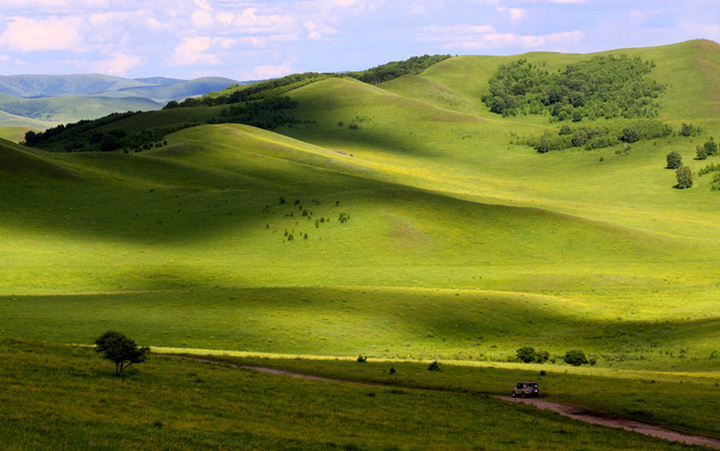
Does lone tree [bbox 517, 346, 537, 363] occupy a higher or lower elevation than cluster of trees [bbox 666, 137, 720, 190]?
lower

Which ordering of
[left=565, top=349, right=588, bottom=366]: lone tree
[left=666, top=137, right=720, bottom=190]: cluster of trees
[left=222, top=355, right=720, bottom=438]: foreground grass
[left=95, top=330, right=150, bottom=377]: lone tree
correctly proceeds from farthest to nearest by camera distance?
[left=666, top=137, right=720, bottom=190]: cluster of trees, [left=565, top=349, right=588, bottom=366]: lone tree, [left=222, top=355, right=720, bottom=438]: foreground grass, [left=95, top=330, right=150, bottom=377]: lone tree

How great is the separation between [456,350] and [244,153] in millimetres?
95933

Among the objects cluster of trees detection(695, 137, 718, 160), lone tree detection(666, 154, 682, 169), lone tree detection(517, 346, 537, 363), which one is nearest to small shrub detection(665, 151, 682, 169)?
lone tree detection(666, 154, 682, 169)

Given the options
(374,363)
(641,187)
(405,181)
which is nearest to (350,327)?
(374,363)

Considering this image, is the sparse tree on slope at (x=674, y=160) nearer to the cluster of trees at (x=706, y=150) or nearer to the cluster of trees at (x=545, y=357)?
the cluster of trees at (x=706, y=150)

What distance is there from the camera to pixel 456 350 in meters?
46.9

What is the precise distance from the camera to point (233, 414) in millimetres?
23781

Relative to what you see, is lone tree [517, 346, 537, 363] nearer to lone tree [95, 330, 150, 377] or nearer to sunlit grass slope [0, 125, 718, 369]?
sunlit grass slope [0, 125, 718, 369]

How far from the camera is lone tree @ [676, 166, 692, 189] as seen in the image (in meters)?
154

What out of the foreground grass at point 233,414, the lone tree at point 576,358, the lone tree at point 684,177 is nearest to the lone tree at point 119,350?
the foreground grass at point 233,414

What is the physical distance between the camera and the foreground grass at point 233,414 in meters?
19.3

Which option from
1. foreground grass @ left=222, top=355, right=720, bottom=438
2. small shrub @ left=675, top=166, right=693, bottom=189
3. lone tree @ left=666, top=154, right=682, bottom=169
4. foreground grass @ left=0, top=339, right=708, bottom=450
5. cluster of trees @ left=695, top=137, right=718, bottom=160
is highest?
cluster of trees @ left=695, top=137, right=718, bottom=160

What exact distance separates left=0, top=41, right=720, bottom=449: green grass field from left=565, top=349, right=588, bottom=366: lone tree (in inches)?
39.0

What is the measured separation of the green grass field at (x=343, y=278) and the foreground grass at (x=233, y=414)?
27 cm
